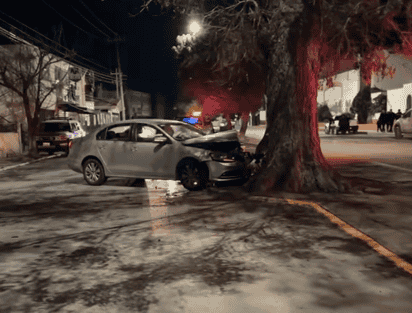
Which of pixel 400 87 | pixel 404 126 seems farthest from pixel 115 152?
pixel 400 87

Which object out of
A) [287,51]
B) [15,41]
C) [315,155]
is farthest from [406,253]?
[15,41]

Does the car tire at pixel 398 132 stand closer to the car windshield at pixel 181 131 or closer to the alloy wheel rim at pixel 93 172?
the car windshield at pixel 181 131

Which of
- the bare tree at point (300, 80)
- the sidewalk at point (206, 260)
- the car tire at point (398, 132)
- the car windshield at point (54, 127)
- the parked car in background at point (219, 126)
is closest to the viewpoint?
the sidewalk at point (206, 260)

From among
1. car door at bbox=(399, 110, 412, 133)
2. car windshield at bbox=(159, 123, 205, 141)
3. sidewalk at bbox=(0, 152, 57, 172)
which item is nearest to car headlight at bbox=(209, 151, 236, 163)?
car windshield at bbox=(159, 123, 205, 141)

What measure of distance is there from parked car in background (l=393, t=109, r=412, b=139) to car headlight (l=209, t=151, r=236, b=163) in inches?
799

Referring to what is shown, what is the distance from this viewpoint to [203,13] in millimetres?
14141

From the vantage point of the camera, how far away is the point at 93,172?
13.5m

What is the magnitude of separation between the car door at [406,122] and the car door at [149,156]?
68.6 feet

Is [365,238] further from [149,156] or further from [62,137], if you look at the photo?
[62,137]

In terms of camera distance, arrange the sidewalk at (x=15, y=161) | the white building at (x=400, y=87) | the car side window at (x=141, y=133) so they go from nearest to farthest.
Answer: the car side window at (x=141, y=133) → the sidewalk at (x=15, y=161) → the white building at (x=400, y=87)

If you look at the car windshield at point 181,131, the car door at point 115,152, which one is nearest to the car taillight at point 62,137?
the car door at point 115,152

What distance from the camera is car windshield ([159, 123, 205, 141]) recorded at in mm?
13458

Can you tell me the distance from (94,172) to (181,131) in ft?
7.75

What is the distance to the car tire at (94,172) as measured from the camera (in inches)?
526
